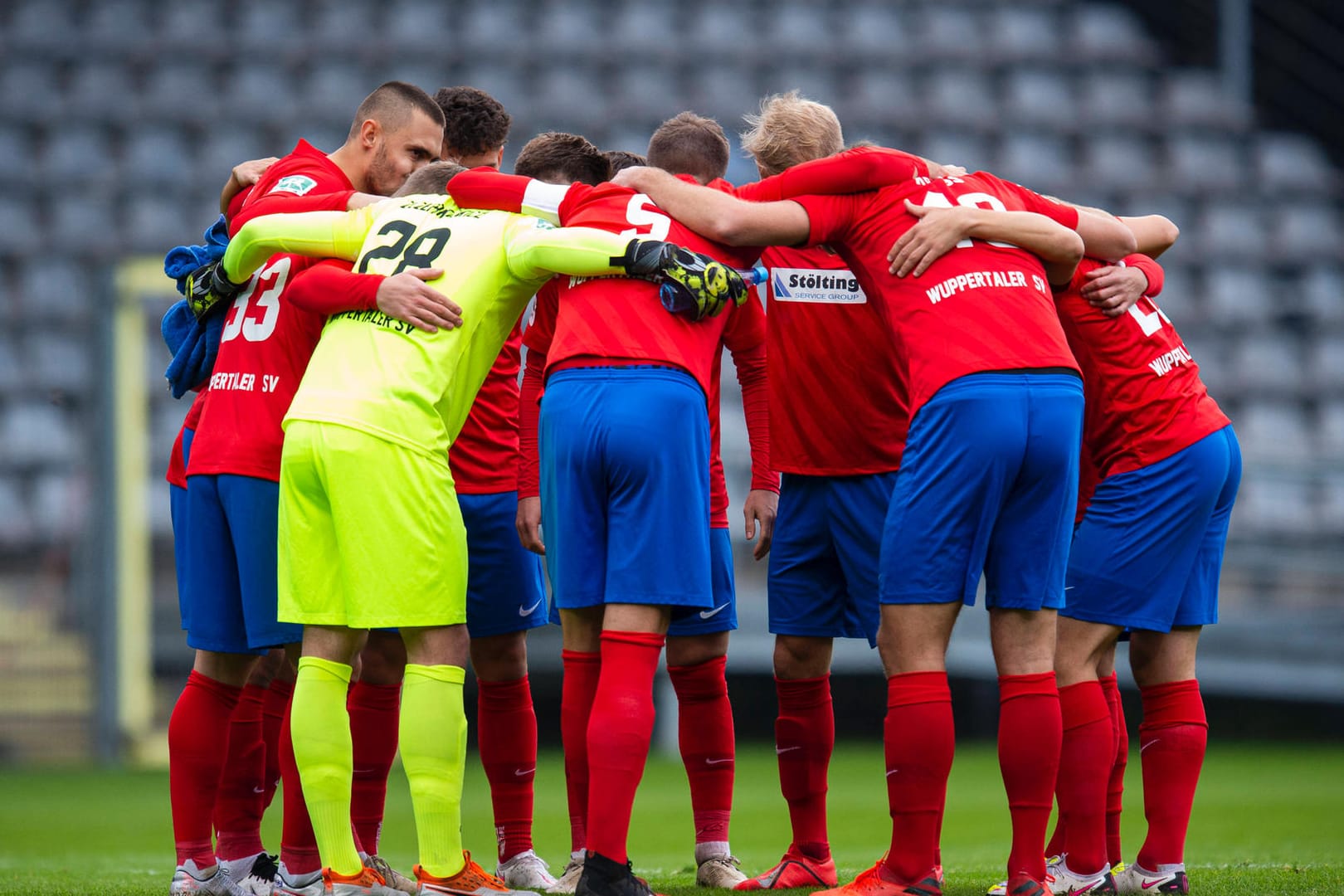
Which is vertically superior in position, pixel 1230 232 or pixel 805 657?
pixel 1230 232

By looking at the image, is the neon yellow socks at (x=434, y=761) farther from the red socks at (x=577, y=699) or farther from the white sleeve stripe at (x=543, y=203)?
the white sleeve stripe at (x=543, y=203)

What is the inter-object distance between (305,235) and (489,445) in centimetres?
104

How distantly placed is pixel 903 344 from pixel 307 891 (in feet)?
7.07

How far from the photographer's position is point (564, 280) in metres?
4.07

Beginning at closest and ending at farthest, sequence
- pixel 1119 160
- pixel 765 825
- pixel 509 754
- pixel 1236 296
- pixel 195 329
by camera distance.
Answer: pixel 195 329, pixel 509 754, pixel 765 825, pixel 1236 296, pixel 1119 160

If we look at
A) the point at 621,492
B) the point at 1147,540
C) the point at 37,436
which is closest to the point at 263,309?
the point at 621,492

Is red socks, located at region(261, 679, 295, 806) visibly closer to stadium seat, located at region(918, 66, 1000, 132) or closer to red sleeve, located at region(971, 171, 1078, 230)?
red sleeve, located at region(971, 171, 1078, 230)

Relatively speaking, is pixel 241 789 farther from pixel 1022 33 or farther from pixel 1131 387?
pixel 1022 33

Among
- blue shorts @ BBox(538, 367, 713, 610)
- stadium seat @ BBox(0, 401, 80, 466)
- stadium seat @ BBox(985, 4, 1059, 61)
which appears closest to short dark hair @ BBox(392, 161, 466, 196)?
blue shorts @ BBox(538, 367, 713, 610)

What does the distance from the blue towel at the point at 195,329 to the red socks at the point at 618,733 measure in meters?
1.65

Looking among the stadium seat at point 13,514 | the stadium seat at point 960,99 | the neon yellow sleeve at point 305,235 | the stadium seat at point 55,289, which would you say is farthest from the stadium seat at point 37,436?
the neon yellow sleeve at point 305,235

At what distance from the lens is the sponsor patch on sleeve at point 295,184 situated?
431 centimetres

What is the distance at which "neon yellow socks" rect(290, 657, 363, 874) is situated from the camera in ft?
12.0

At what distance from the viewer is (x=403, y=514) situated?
3709mm
